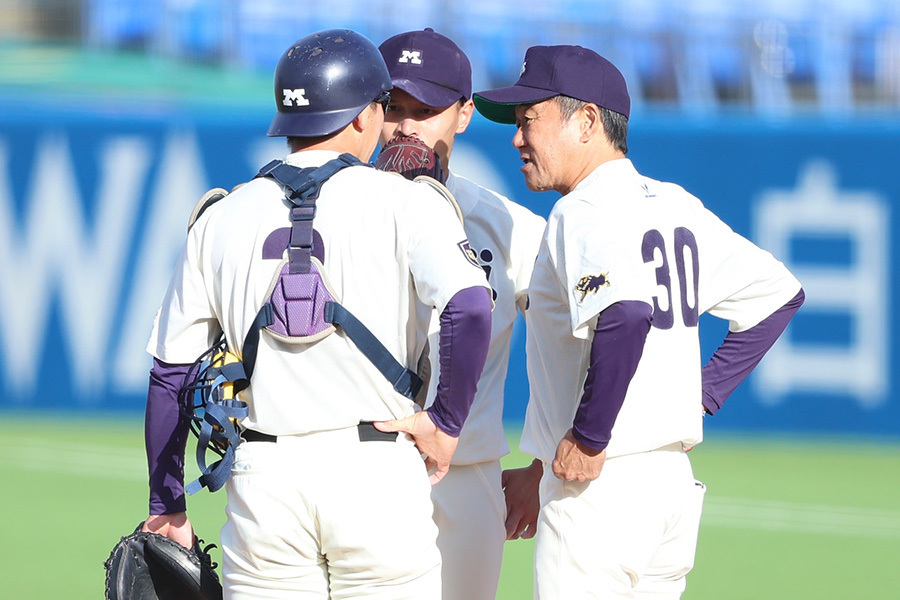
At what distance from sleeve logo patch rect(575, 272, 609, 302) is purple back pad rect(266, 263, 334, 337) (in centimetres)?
71

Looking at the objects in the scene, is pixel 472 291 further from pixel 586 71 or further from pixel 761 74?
pixel 761 74

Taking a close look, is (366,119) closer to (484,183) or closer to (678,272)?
(678,272)

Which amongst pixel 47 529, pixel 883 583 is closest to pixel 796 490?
pixel 883 583

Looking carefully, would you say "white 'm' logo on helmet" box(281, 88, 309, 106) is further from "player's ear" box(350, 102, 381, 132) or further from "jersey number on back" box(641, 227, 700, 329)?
"jersey number on back" box(641, 227, 700, 329)

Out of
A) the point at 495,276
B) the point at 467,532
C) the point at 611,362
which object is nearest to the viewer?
the point at 611,362

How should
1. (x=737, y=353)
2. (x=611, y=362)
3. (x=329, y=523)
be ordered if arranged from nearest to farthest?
(x=329, y=523), (x=611, y=362), (x=737, y=353)

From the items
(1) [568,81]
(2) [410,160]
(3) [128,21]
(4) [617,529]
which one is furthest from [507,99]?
(3) [128,21]

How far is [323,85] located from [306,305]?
2.12 ft

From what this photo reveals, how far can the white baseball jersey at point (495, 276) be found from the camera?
3869 millimetres

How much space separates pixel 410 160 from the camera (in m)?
3.81

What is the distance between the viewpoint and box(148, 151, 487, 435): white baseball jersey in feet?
9.48

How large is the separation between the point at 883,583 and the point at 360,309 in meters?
4.70

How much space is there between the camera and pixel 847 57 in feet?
41.2

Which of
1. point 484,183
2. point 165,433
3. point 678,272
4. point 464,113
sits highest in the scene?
point 464,113
